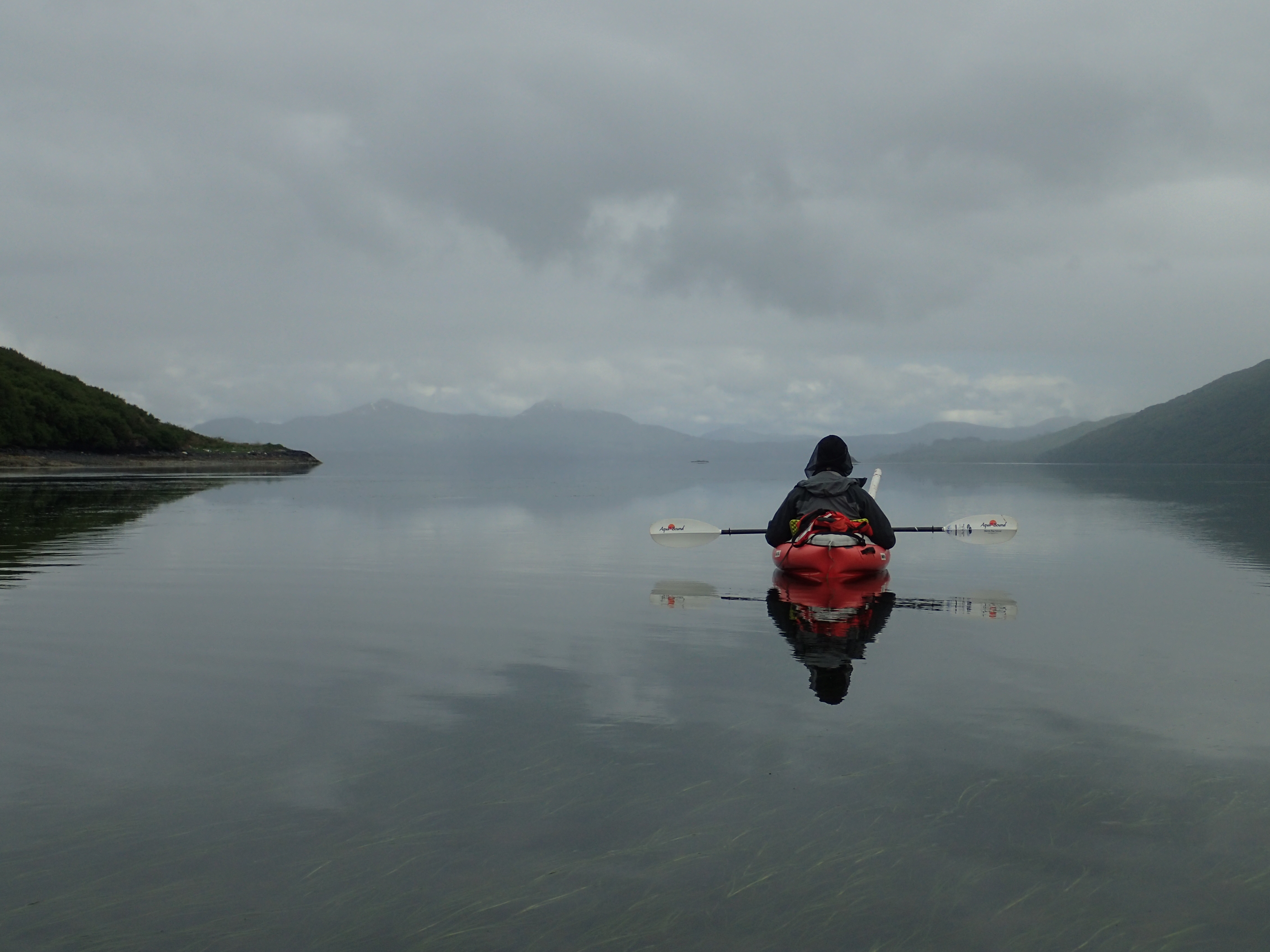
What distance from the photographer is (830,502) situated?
22.0 m

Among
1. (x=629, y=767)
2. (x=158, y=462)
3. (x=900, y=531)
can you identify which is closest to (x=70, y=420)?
(x=158, y=462)

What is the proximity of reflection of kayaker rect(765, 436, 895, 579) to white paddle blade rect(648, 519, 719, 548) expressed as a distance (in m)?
4.43

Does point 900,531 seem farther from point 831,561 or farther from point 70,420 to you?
point 70,420

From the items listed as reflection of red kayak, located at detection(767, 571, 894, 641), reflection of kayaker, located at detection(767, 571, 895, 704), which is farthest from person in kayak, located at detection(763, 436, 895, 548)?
reflection of kayaker, located at detection(767, 571, 895, 704)

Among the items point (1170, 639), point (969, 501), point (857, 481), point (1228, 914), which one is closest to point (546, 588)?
point (857, 481)

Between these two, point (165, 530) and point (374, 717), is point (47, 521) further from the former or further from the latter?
point (374, 717)

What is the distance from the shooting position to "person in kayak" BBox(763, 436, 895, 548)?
22.0 m

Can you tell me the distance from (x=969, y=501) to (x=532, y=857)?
209ft

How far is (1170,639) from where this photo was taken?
15.9 metres

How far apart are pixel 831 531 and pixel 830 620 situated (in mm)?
4496

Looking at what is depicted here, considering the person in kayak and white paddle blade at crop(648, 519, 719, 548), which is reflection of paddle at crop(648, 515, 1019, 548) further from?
the person in kayak

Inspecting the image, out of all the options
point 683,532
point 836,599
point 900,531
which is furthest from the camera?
point 683,532

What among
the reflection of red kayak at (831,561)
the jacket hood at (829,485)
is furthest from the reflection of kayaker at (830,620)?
the jacket hood at (829,485)

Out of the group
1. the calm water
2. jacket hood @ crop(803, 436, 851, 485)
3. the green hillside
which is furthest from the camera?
the green hillside
